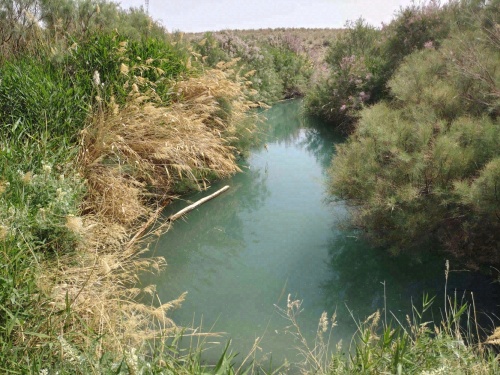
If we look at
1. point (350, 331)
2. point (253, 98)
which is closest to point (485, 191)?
point (350, 331)

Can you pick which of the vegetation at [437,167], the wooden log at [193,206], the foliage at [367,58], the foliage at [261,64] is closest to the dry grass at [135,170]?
the wooden log at [193,206]

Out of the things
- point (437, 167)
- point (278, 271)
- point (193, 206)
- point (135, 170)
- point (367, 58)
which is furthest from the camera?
point (367, 58)

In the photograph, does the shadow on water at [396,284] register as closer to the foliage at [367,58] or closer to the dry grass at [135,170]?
the dry grass at [135,170]

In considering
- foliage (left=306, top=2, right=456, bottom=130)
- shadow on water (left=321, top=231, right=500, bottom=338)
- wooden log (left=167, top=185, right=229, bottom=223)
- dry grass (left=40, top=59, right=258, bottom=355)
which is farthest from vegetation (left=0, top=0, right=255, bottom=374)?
foliage (left=306, top=2, right=456, bottom=130)

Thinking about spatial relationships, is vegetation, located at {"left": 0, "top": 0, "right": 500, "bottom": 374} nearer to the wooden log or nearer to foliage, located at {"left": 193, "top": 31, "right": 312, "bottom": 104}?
the wooden log

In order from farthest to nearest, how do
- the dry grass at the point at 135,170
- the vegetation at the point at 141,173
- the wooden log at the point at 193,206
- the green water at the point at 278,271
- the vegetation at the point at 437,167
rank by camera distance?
1. the wooden log at the point at 193,206
2. the vegetation at the point at 437,167
3. the green water at the point at 278,271
4. the dry grass at the point at 135,170
5. the vegetation at the point at 141,173

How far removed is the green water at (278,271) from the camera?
3.68 meters

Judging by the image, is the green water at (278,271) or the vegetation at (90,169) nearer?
the vegetation at (90,169)

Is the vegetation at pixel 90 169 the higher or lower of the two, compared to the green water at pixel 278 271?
higher

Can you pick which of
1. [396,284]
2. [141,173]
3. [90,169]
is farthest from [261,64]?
[396,284]

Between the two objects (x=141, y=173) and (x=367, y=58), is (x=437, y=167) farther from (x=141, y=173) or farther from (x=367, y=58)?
(x=367, y=58)

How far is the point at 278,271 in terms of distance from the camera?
441cm

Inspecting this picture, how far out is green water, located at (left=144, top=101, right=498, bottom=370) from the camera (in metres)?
3.68

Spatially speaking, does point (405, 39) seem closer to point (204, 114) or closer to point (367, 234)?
point (204, 114)
